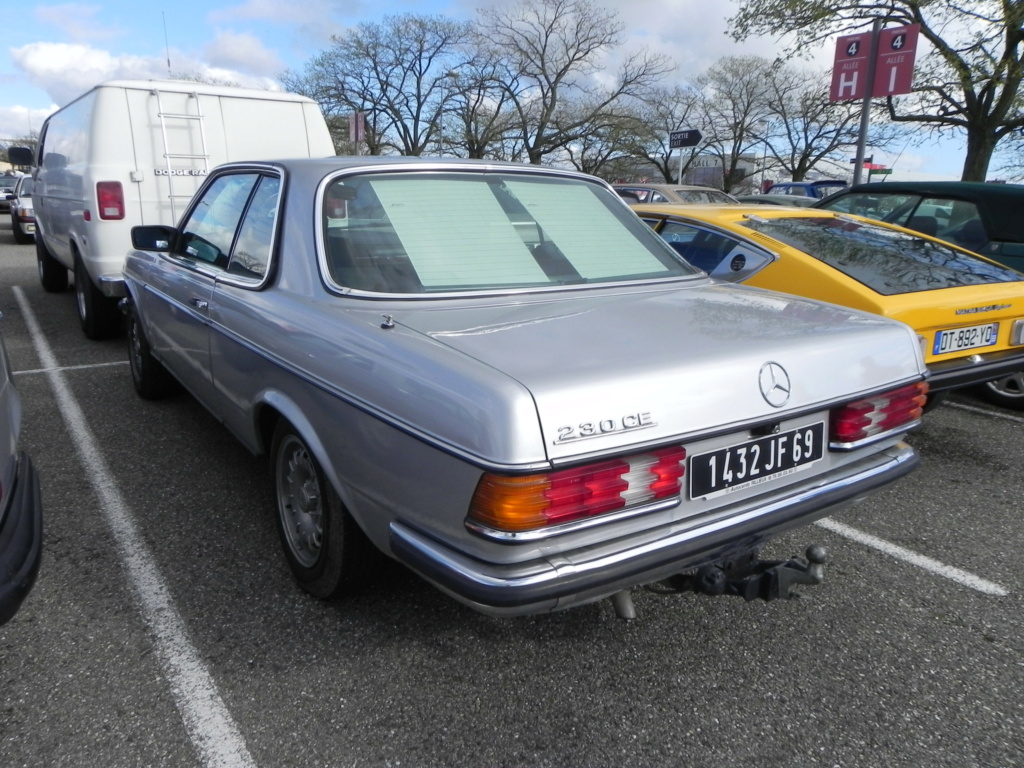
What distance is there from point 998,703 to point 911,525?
4.32ft

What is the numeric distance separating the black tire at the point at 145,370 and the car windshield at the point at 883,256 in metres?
3.71

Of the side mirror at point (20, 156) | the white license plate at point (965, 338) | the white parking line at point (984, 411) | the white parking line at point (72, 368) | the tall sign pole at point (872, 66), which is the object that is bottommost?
the white parking line at point (984, 411)

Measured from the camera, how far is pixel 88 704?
2287mm

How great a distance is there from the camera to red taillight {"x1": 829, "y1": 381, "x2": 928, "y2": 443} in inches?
93.6

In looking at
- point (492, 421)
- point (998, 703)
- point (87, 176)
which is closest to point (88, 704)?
point (492, 421)

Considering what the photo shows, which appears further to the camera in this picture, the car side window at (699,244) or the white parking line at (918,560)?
the car side window at (699,244)

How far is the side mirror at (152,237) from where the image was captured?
4223 millimetres

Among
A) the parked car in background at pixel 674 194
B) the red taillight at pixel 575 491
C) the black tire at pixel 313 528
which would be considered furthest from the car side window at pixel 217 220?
the parked car in background at pixel 674 194

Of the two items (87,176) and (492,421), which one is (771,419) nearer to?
(492,421)

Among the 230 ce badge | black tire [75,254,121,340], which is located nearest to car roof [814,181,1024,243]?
the 230 ce badge

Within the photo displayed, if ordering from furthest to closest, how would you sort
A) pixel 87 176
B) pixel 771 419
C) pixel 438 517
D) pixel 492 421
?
pixel 87 176 < pixel 771 419 < pixel 438 517 < pixel 492 421

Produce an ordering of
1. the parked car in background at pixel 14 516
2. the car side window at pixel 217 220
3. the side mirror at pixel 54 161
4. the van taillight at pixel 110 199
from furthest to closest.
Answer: the side mirror at pixel 54 161 < the van taillight at pixel 110 199 < the car side window at pixel 217 220 < the parked car in background at pixel 14 516

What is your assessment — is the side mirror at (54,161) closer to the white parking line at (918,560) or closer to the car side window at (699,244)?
the car side window at (699,244)

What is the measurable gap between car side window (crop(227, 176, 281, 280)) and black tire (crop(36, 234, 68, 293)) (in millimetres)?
7424
